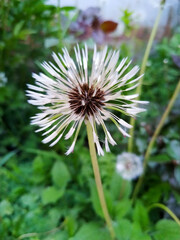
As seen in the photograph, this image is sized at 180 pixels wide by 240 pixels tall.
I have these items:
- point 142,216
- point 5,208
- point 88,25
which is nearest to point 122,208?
point 142,216

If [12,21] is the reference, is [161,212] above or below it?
below

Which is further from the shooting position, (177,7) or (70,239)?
(177,7)

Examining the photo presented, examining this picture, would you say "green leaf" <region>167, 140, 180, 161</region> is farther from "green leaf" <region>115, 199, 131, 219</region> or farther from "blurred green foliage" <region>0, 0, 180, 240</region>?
"green leaf" <region>115, 199, 131, 219</region>

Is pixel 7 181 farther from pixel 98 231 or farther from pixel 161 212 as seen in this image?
pixel 161 212

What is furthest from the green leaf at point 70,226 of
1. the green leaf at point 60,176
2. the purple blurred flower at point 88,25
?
the purple blurred flower at point 88,25

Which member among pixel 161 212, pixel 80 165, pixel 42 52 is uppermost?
pixel 42 52

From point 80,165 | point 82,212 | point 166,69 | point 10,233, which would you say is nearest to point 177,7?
point 166,69

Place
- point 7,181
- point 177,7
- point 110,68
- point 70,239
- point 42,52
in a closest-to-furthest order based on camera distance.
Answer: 1. point 110,68
2. point 70,239
3. point 7,181
4. point 42,52
5. point 177,7

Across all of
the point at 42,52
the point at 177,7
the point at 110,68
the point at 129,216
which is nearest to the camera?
the point at 110,68
